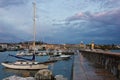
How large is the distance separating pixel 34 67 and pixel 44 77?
2762 centimetres

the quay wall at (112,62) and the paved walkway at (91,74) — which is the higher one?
the quay wall at (112,62)

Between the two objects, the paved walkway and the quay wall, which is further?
the quay wall

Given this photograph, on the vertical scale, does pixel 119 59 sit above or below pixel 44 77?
above

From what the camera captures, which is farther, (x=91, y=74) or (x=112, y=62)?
(x=112, y=62)

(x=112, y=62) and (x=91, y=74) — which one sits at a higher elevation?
(x=112, y=62)

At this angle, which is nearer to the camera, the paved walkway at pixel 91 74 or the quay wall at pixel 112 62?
the paved walkway at pixel 91 74

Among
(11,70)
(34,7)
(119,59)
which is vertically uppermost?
(34,7)

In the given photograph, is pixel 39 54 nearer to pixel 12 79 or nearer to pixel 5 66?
pixel 5 66

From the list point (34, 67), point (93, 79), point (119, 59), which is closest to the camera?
point (93, 79)

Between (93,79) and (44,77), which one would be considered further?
(44,77)

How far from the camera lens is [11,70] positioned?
49.2 m

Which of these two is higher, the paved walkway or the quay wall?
the quay wall

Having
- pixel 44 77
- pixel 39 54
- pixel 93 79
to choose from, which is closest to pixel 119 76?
pixel 93 79

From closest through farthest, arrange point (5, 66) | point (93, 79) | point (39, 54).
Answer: point (93, 79)
point (5, 66)
point (39, 54)
